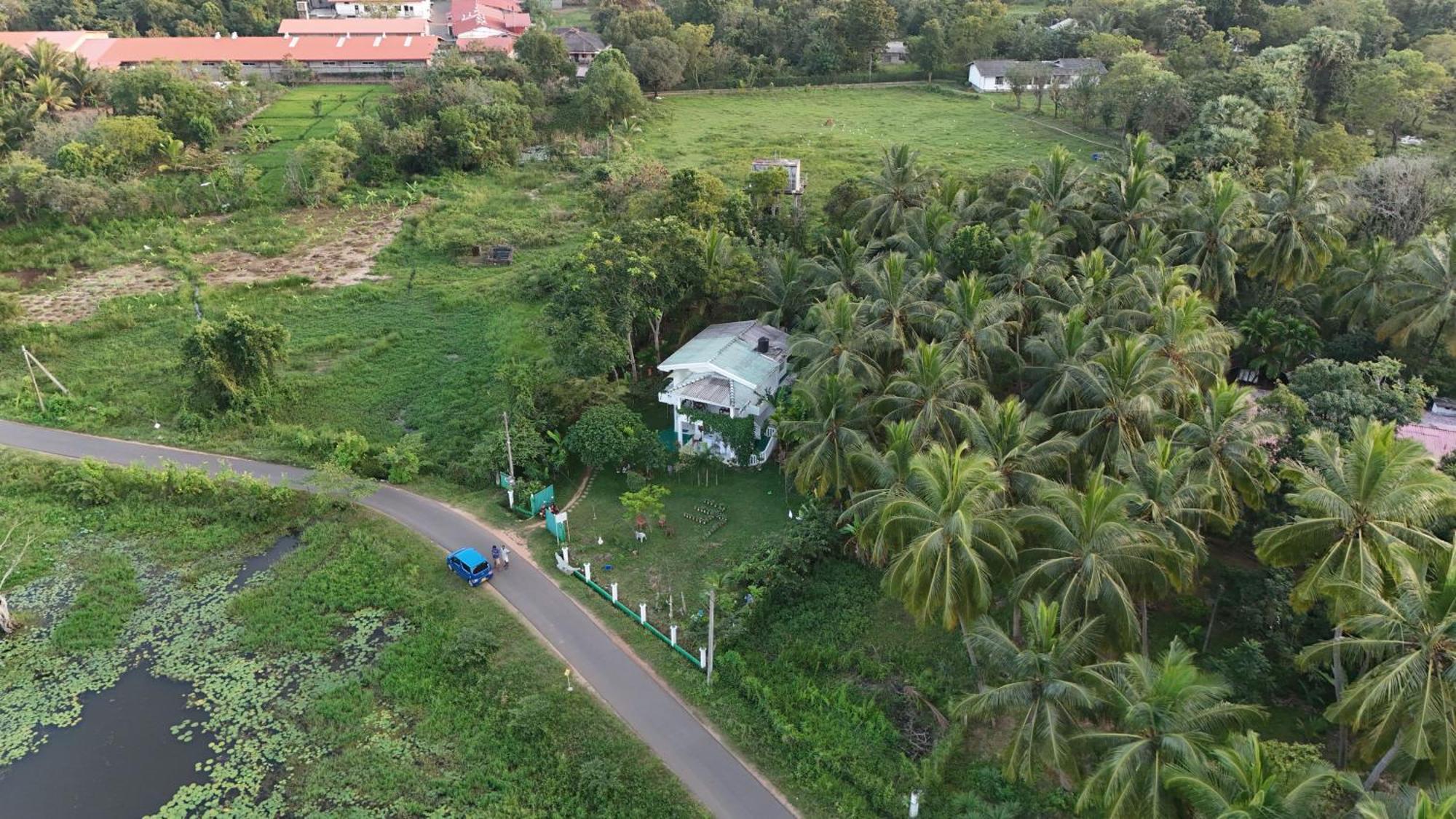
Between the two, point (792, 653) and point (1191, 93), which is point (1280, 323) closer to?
point (792, 653)

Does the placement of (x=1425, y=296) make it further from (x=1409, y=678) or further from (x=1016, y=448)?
(x=1409, y=678)

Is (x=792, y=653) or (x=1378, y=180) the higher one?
(x=1378, y=180)

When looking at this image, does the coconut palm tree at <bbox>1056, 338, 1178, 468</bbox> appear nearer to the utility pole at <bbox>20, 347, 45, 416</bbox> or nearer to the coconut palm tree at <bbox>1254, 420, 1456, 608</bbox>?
the coconut palm tree at <bbox>1254, 420, 1456, 608</bbox>

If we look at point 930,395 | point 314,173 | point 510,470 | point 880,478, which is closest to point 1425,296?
point 930,395

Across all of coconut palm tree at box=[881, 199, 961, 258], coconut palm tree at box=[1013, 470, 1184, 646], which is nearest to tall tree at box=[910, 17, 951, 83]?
coconut palm tree at box=[881, 199, 961, 258]

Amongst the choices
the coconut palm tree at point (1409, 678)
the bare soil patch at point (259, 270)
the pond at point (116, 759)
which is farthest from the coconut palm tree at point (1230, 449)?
the bare soil patch at point (259, 270)

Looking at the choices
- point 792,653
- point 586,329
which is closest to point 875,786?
point 792,653
